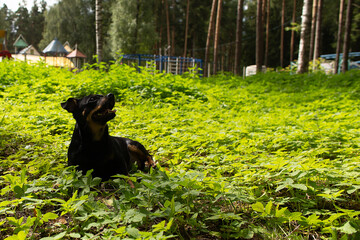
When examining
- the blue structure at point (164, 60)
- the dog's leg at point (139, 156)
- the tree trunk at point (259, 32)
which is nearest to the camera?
the dog's leg at point (139, 156)

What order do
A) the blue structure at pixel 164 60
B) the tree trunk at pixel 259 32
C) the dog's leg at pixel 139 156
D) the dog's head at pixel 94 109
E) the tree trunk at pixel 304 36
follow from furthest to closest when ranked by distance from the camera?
the blue structure at pixel 164 60
the tree trunk at pixel 259 32
the tree trunk at pixel 304 36
the dog's leg at pixel 139 156
the dog's head at pixel 94 109

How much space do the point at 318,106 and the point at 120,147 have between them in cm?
648

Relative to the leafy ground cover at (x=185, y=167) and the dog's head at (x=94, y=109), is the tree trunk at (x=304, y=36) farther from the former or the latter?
the dog's head at (x=94, y=109)

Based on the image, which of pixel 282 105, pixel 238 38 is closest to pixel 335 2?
pixel 238 38

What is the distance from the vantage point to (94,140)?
3.30 metres

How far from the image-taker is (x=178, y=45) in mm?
51438

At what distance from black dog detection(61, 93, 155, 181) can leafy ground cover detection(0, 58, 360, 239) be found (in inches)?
8.3

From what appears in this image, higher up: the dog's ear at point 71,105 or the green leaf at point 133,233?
the dog's ear at point 71,105

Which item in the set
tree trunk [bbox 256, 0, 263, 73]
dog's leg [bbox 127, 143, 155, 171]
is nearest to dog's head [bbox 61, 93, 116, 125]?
dog's leg [bbox 127, 143, 155, 171]

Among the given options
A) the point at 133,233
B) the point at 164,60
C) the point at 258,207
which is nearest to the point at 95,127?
the point at 133,233

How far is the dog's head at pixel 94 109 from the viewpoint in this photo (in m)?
3.21

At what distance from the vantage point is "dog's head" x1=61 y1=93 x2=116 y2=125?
3.21 metres

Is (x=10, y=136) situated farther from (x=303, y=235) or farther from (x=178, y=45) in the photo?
(x=178, y=45)

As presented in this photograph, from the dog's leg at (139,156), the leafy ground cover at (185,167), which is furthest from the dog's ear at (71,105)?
the dog's leg at (139,156)
